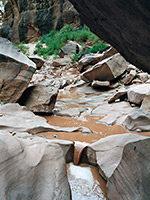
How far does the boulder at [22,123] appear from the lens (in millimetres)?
2891

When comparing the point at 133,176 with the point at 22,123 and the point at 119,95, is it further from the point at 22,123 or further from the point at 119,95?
the point at 119,95

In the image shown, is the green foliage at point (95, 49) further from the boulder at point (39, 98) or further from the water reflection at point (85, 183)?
the water reflection at point (85, 183)

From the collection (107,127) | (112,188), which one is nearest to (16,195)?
(112,188)

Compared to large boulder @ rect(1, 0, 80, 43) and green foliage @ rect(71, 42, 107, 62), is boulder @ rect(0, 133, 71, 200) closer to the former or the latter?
green foliage @ rect(71, 42, 107, 62)

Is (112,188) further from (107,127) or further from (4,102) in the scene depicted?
(4,102)

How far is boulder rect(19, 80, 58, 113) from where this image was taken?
4.14m

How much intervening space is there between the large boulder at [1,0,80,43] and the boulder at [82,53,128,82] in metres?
13.2

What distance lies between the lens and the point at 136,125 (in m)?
3.14

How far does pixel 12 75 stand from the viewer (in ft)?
13.0

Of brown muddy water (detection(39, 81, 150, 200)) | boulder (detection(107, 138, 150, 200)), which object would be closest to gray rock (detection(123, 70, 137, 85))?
brown muddy water (detection(39, 81, 150, 200))

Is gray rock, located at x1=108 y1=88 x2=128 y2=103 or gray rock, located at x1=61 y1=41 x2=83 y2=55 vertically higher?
gray rock, located at x1=61 y1=41 x2=83 y2=55

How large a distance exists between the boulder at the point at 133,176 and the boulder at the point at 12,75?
3.01 m

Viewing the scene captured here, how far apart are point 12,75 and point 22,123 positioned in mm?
1312

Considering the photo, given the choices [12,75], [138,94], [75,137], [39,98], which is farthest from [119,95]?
[12,75]
